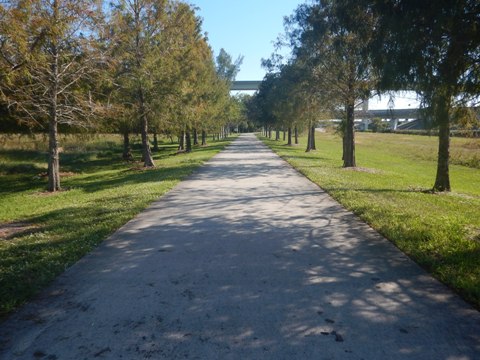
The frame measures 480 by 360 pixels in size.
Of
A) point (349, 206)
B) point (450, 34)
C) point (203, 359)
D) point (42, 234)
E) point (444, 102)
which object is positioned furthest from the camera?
point (349, 206)

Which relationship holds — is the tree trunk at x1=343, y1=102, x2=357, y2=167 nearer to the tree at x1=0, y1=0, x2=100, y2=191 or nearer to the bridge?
the tree at x1=0, y1=0, x2=100, y2=191

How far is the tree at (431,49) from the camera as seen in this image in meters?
5.25

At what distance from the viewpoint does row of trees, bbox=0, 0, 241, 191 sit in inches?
364

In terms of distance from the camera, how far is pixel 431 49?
5641 millimetres

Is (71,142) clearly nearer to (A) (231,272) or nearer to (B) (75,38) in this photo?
(B) (75,38)

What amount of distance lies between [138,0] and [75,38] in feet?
20.8

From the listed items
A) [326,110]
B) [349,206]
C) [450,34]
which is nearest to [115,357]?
[450,34]

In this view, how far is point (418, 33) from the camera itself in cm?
554

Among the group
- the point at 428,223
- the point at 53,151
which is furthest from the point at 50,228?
the point at 53,151

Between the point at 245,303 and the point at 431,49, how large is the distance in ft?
15.3

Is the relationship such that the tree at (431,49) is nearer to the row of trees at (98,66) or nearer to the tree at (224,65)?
the row of trees at (98,66)

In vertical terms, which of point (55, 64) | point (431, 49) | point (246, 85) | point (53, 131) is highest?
point (246, 85)

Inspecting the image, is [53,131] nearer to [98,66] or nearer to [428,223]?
[98,66]

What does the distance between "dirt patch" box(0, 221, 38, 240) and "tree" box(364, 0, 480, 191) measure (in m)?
7.23
